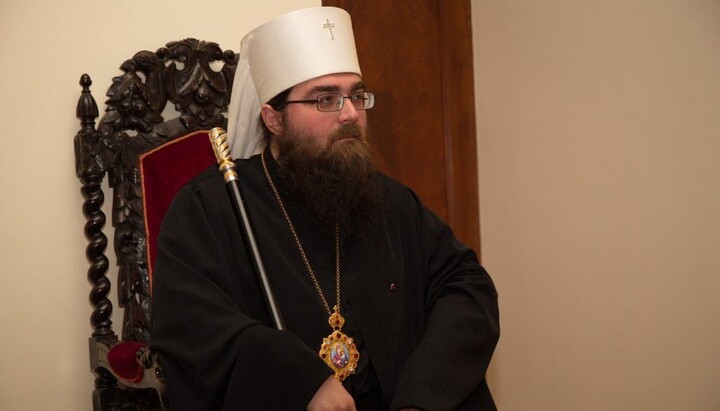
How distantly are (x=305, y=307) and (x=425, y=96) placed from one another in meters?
2.07

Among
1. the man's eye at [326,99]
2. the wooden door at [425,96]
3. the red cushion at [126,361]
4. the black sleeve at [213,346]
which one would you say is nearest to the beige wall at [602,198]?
the wooden door at [425,96]

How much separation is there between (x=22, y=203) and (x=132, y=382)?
779 mm

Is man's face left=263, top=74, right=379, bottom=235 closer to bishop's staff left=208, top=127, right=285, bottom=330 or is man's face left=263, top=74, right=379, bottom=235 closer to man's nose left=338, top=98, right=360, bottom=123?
man's nose left=338, top=98, right=360, bottom=123

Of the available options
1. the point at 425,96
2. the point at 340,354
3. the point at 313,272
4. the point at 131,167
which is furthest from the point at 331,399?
the point at 425,96

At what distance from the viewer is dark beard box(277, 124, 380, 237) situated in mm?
2809

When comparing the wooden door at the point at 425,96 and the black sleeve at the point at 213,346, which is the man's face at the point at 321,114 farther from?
the wooden door at the point at 425,96

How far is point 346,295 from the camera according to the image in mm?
2729

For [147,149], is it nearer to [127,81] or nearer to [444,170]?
[127,81]

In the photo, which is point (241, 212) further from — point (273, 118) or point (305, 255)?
point (273, 118)

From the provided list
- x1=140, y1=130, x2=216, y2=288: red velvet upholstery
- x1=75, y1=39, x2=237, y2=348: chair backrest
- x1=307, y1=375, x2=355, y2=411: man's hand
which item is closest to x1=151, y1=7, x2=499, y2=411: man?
x1=307, y1=375, x2=355, y2=411: man's hand

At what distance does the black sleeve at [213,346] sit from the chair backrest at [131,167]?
1.57 feet

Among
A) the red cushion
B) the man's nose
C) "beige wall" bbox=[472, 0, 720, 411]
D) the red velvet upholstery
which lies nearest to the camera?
the red cushion

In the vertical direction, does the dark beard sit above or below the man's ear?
below

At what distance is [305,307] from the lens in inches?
104
